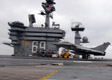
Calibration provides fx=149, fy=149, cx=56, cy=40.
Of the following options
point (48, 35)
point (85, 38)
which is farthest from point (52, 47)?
point (85, 38)

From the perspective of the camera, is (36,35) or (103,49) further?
(36,35)

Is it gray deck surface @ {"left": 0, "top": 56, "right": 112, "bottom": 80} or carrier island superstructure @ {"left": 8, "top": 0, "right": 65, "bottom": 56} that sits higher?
carrier island superstructure @ {"left": 8, "top": 0, "right": 65, "bottom": 56}

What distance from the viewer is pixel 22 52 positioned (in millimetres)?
63031

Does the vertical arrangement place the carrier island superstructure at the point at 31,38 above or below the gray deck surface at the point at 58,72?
above

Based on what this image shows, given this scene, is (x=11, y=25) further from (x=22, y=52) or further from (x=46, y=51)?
(x=46, y=51)

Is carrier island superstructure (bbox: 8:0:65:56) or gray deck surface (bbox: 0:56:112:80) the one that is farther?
carrier island superstructure (bbox: 8:0:65:56)

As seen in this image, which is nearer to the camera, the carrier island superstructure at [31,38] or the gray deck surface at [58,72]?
the gray deck surface at [58,72]

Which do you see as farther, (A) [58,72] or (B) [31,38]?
(B) [31,38]

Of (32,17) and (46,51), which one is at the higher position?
(32,17)

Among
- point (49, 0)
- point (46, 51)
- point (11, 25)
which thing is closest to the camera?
point (46, 51)

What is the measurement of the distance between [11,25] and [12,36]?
4.63 metres

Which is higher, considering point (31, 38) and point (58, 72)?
point (31, 38)

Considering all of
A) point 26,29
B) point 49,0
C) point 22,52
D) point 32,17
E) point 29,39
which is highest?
point 49,0

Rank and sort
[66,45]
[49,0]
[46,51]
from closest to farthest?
[66,45]
[46,51]
[49,0]
